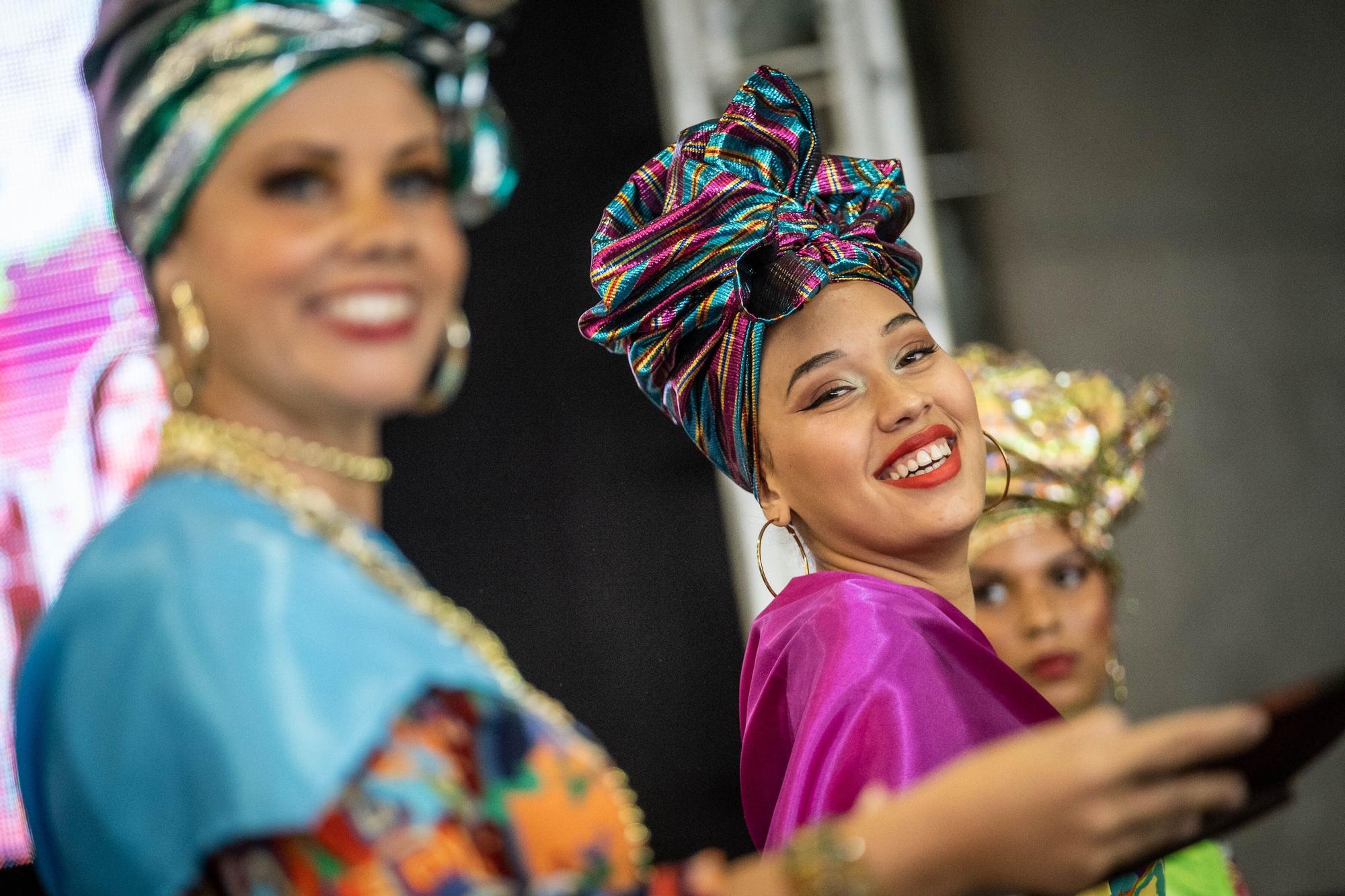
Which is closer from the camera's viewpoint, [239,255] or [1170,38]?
[239,255]

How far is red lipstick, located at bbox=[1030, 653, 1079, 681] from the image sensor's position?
273 centimetres

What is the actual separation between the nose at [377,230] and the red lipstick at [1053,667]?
189cm

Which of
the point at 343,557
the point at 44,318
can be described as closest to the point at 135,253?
the point at 343,557

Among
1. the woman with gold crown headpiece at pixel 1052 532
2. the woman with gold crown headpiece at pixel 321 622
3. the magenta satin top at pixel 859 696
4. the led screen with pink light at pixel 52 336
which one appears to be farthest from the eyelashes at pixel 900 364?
the led screen with pink light at pixel 52 336

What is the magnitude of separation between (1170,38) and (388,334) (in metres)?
3.89

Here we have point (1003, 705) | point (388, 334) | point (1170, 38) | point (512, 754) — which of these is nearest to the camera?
point (512, 754)

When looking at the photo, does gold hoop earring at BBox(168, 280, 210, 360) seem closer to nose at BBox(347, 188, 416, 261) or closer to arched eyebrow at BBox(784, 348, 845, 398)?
nose at BBox(347, 188, 416, 261)

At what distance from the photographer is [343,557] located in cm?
108

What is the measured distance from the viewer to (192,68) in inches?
44.1

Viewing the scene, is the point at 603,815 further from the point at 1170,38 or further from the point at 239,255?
the point at 1170,38

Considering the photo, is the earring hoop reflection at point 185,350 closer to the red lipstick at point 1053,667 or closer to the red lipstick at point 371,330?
the red lipstick at point 371,330

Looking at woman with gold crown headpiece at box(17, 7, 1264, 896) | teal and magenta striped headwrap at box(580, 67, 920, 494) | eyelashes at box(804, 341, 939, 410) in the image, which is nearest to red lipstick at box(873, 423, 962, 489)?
eyelashes at box(804, 341, 939, 410)

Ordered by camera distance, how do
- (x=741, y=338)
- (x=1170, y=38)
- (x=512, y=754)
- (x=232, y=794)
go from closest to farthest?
(x=232, y=794) → (x=512, y=754) → (x=741, y=338) → (x=1170, y=38)

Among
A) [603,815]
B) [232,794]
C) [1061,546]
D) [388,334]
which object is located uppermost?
[388,334]
